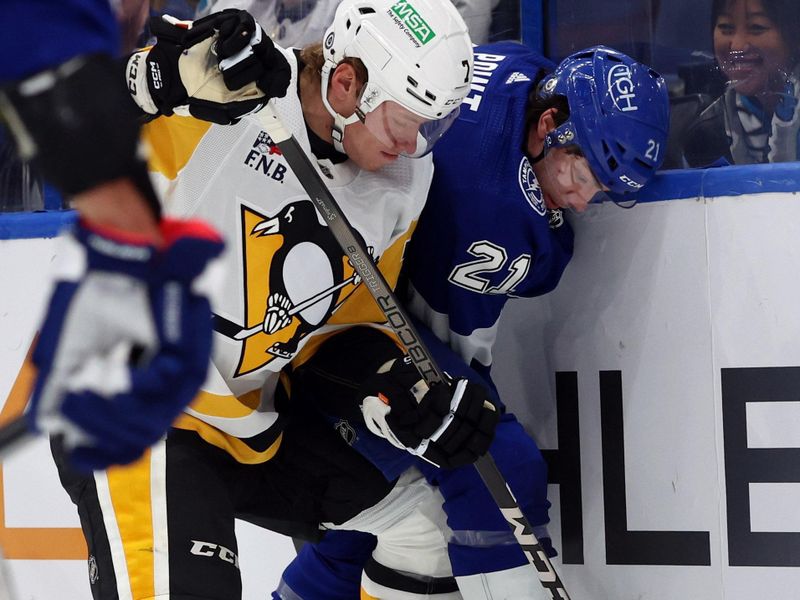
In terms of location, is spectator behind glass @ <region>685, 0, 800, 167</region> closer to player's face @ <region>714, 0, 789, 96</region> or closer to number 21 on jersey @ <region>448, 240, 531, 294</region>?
player's face @ <region>714, 0, 789, 96</region>

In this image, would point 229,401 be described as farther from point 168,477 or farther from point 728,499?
point 728,499

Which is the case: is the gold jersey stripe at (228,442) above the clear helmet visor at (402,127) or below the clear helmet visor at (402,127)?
below

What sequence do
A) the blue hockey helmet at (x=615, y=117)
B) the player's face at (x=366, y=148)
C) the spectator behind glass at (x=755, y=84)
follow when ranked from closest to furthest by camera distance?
the player's face at (x=366, y=148), the blue hockey helmet at (x=615, y=117), the spectator behind glass at (x=755, y=84)

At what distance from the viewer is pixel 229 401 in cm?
197

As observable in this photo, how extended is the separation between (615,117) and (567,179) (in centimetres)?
16

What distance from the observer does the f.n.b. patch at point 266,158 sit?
6.17 ft

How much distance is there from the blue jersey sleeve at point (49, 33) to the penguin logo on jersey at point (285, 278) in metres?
1.04

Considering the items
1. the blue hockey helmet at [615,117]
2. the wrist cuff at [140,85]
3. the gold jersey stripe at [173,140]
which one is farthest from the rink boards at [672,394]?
the wrist cuff at [140,85]

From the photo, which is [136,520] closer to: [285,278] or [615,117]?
[285,278]

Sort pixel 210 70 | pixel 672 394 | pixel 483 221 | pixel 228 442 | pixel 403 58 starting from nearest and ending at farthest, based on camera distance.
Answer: pixel 210 70
pixel 403 58
pixel 228 442
pixel 483 221
pixel 672 394

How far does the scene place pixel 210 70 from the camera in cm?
165

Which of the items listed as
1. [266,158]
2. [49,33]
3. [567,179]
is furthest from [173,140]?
[49,33]

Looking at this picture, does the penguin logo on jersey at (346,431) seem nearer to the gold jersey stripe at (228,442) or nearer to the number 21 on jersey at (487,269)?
the gold jersey stripe at (228,442)

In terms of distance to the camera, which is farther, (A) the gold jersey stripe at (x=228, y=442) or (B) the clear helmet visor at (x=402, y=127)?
(A) the gold jersey stripe at (x=228, y=442)
